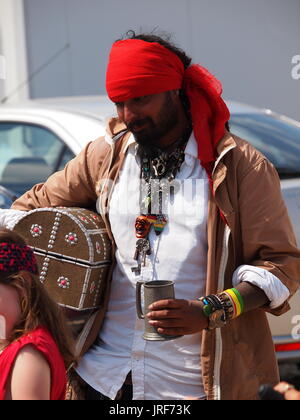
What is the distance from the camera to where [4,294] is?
234 centimetres

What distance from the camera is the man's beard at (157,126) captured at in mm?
2764

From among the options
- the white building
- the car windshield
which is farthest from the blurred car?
the white building

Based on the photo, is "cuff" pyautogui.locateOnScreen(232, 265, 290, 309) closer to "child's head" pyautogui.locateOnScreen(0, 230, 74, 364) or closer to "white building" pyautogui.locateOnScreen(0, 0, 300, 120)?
"child's head" pyautogui.locateOnScreen(0, 230, 74, 364)

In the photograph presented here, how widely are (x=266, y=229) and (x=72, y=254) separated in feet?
2.11

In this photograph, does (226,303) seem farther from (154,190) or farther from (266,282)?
(154,190)

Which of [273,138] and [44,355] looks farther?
[273,138]

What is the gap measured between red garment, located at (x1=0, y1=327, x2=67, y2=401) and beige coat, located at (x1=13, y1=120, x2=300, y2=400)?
1.80 ft

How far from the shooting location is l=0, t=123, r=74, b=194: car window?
4.91 m

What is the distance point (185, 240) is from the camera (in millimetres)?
2750

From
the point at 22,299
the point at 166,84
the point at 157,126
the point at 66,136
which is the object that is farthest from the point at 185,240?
the point at 66,136

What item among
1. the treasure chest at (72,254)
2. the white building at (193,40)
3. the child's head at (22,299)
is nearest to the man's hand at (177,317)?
the child's head at (22,299)

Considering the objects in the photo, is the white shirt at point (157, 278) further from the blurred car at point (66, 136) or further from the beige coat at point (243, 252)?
the blurred car at point (66, 136)

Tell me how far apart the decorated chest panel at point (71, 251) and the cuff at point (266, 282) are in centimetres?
47
